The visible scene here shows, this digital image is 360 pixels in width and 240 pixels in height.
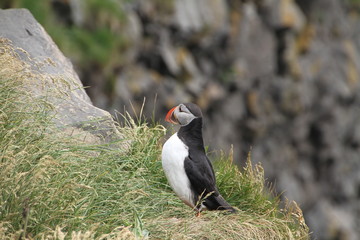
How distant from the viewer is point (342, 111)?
21438 mm

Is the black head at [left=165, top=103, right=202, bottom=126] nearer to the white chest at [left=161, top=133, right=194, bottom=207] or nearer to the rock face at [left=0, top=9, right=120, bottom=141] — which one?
the white chest at [left=161, top=133, right=194, bottom=207]

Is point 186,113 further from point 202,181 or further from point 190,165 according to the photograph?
point 202,181

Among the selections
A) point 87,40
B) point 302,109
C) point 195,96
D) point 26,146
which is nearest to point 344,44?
point 302,109

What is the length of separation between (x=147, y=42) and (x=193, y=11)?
1.57 m

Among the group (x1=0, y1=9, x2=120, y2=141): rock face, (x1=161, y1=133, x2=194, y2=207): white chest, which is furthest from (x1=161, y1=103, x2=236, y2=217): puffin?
(x1=0, y1=9, x2=120, y2=141): rock face

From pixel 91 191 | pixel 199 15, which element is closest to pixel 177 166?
pixel 91 191

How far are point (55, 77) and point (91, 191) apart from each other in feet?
3.90

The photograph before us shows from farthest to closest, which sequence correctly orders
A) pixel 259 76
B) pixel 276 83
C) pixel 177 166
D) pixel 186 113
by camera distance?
pixel 276 83 < pixel 259 76 < pixel 186 113 < pixel 177 166

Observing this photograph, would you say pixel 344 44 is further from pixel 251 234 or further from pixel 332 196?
pixel 251 234

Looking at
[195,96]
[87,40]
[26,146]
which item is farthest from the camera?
[195,96]

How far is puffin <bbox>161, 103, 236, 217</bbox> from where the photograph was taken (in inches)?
209

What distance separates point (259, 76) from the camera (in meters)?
19.7

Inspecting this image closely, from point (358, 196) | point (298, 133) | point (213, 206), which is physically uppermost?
point (213, 206)

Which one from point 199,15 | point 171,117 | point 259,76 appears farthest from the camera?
point 259,76
